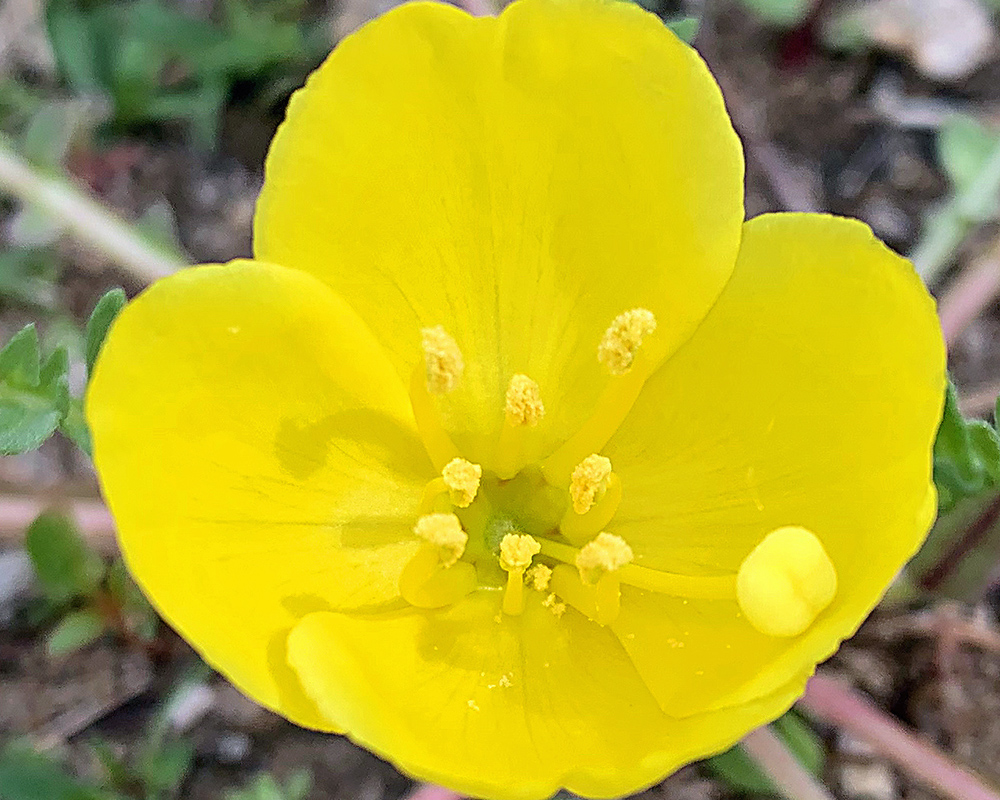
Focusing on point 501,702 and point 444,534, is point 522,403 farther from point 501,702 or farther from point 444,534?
point 501,702

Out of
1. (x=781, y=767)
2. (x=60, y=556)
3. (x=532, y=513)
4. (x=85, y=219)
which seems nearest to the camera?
(x=532, y=513)

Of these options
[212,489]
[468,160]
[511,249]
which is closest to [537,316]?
[511,249]

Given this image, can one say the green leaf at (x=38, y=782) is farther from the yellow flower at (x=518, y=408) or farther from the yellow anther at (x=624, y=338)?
the yellow anther at (x=624, y=338)

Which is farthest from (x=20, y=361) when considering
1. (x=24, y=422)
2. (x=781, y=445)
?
(x=781, y=445)

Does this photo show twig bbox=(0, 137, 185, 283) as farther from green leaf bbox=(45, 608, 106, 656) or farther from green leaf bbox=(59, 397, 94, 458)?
green leaf bbox=(59, 397, 94, 458)

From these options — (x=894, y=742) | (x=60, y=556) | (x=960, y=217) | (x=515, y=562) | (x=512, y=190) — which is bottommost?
(x=894, y=742)

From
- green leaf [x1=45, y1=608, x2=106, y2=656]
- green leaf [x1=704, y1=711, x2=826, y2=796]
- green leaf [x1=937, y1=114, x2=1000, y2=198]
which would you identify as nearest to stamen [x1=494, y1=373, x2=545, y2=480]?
green leaf [x1=704, y1=711, x2=826, y2=796]
